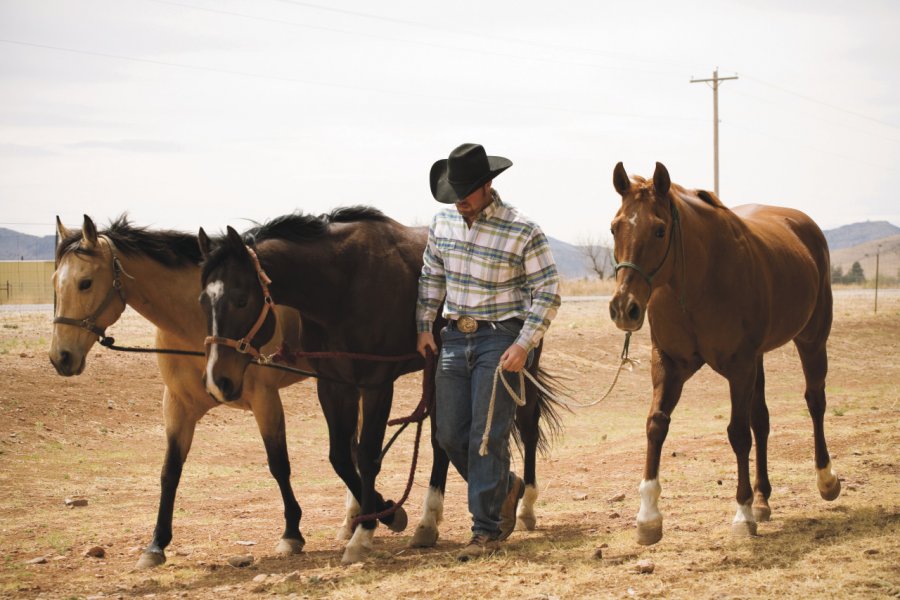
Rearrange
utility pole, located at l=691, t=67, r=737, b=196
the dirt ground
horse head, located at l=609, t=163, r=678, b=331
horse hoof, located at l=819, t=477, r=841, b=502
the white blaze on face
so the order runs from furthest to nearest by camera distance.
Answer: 1. utility pole, located at l=691, t=67, r=737, b=196
2. horse hoof, located at l=819, t=477, r=841, b=502
3. horse head, located at l=609, t=163, r=678, b=331
4. the white blaze on face
5. the dirt ground

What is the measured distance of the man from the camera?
564 cm

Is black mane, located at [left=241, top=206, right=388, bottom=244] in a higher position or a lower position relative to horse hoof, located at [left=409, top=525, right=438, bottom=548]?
higher

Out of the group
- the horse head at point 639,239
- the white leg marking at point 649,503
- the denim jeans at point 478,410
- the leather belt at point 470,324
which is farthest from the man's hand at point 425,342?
Result: the white leg marking at point 649,503

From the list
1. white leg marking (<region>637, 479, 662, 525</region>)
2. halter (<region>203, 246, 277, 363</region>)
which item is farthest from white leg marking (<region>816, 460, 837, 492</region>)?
halter (<region>203, 246, 277, 363</region>)

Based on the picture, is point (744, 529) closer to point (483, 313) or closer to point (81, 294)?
point (483, 313)

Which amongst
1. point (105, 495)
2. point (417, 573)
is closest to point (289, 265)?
point (417, 573)

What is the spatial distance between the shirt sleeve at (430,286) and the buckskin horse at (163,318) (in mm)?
1246

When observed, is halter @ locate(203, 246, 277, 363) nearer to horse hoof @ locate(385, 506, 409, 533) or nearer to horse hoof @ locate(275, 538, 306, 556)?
horse hoof @ locate(275, 538, 306, 556)

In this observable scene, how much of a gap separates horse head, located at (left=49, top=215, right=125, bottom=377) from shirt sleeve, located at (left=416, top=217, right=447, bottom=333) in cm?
213

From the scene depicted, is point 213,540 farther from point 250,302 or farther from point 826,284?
point 826,284

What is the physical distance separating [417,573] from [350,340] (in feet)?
5.33

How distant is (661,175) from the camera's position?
19.0ft

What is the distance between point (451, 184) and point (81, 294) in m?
2.71

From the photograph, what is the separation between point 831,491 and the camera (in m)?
7.07
